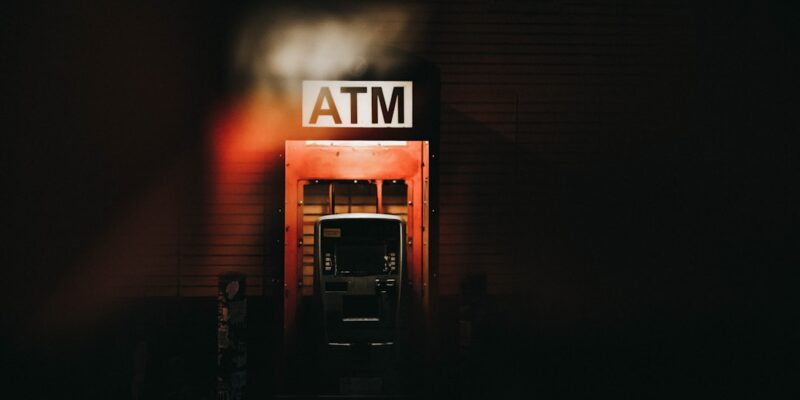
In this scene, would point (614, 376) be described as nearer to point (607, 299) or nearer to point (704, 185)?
point (607, 299)

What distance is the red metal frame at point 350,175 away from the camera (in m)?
5.55

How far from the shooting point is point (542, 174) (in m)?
6.35

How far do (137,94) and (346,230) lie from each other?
2.88m

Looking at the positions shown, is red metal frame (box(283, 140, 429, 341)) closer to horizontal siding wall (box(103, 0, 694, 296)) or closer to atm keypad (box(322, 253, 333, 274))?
atm keypad (box(322, 253, 333, 274))

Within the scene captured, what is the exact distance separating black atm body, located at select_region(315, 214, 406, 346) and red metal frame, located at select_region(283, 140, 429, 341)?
1.68 ft

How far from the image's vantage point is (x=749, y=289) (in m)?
6.59

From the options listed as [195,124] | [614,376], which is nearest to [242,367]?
[195,124]

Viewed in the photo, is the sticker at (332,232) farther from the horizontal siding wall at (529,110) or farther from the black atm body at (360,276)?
the horizontal siding wall at (529,110)

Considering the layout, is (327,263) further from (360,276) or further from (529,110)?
(529,110)

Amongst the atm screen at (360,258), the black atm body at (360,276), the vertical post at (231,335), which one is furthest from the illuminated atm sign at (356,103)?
the vertical post at (231,335)

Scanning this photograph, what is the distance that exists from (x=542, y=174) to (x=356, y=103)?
7.71 ft

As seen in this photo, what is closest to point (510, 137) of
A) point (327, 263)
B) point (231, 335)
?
point (327, 263)

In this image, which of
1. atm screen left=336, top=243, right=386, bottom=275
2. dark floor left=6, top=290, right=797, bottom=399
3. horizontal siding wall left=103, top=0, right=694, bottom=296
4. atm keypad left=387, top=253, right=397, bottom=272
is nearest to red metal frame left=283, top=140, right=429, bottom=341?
atm keypad left=387, top=253, right=397, bottom=272

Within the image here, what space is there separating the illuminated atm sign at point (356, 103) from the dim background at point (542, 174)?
51.0 inches
